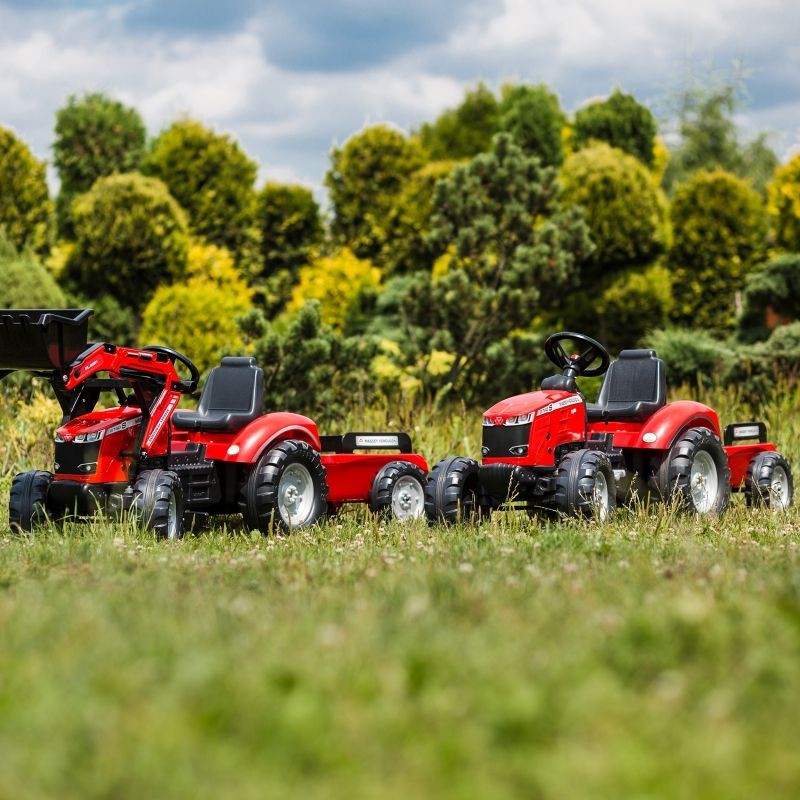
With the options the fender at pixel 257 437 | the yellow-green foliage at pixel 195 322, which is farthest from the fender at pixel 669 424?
the yellow-green foliage at pixel 195 322

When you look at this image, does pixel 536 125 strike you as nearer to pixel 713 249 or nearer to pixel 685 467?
pixel 713 249

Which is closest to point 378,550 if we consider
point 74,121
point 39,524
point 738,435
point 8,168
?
point 39,524

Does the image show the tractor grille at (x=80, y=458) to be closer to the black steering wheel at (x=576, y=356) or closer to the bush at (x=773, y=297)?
the black steering wheel at (x=576, y=356)

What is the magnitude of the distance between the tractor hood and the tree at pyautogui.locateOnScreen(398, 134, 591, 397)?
6623 mm

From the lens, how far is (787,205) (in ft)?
69.0

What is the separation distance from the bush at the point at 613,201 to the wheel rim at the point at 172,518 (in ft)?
41.1

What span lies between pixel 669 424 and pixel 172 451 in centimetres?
369

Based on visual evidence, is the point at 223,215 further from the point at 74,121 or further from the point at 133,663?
the point at 133,663

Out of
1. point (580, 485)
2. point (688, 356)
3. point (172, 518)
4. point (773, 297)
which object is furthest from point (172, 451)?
point (773, 297)

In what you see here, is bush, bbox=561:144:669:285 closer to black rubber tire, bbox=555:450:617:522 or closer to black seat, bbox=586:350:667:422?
black seat, bbox=586:350:667:422

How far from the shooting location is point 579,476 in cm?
737

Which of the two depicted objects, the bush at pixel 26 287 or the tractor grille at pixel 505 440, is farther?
the bush at pixel 26 287

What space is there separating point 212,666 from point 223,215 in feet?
60.6

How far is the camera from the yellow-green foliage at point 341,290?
18.7 m
